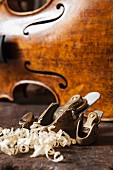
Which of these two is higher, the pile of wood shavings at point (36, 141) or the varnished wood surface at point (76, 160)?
the pile of wood shavings at point (36, 141)

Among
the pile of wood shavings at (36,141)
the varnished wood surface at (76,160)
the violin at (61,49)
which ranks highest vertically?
the violin at (61,49)

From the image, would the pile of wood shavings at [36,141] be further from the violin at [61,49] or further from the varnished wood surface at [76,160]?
the violin at [61,49]

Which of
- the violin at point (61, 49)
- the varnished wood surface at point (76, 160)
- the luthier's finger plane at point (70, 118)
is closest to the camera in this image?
the varnished wood surface at point (76, 160)

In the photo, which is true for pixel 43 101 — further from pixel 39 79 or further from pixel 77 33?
pixel 77 33

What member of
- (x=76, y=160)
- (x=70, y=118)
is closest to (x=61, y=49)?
(x=70, y=118)

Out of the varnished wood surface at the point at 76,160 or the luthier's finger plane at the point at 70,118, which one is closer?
the varnished wood surface at the point at 76,160

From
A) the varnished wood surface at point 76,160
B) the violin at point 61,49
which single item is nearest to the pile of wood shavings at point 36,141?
the varnished wood surface at point 76,160

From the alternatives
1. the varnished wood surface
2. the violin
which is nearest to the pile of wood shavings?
the varnished wood surface
